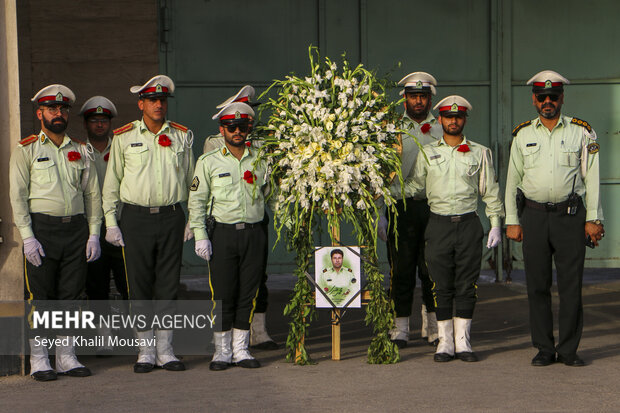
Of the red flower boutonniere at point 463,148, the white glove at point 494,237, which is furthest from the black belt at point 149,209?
the white glove at point 494,237

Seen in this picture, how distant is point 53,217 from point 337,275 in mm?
2067

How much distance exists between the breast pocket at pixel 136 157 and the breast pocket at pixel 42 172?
0.53 metres

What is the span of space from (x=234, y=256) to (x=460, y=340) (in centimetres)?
178

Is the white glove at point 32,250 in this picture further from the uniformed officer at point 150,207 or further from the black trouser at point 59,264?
the uniformed officer at point 150,207

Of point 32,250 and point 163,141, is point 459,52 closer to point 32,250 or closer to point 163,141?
point 163,141

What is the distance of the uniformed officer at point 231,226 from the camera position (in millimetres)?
6734

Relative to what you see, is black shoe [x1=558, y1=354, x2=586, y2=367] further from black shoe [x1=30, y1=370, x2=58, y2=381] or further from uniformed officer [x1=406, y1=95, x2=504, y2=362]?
black shoe [x1=30, y1=370, x2=58, y2=381]

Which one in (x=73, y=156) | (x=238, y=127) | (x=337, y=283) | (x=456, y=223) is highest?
(x=238, y=127)

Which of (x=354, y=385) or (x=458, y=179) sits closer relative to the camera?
(x=354, y=385)

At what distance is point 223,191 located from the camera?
22.1 feet

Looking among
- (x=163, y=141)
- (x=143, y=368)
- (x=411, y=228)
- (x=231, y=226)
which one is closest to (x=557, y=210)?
(x=411, y=228)

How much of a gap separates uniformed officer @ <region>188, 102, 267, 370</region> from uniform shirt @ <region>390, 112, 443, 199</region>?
1143mm

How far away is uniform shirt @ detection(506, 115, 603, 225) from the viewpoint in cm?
671

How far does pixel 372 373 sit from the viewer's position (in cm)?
659
